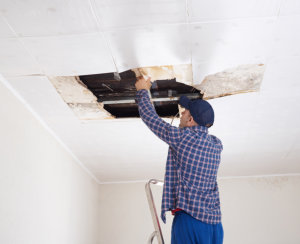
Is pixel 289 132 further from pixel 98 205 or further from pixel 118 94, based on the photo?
pixel 98 205

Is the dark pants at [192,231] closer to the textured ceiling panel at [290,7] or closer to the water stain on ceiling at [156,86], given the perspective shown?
the water stain on ceiling at [156,86]

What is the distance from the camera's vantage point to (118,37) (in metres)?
2.39

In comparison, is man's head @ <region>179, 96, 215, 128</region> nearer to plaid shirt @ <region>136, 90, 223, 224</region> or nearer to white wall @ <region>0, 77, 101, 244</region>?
plaid shirt @ <region>136, 90, 223, 224</region>

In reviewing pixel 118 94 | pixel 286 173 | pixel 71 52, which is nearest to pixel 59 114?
pixel 118 94

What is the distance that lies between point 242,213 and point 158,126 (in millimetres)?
3185

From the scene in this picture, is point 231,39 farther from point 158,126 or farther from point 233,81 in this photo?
point 158,126

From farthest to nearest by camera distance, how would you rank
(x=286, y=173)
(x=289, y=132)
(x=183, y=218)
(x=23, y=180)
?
1. (x=286, y=173)
2. (x=289, y=132)
3. (x=23, y=180)
4. (x=183, y=218)

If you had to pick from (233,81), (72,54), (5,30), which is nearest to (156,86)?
(233,81)

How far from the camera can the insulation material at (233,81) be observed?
2713mm

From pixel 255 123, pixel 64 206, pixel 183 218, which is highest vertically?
pixel 255 123

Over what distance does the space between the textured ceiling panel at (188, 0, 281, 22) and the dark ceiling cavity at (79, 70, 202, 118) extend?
2.36 feet

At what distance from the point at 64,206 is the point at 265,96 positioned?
7.59 ft

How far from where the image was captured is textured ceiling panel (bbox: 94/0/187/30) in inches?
82.9

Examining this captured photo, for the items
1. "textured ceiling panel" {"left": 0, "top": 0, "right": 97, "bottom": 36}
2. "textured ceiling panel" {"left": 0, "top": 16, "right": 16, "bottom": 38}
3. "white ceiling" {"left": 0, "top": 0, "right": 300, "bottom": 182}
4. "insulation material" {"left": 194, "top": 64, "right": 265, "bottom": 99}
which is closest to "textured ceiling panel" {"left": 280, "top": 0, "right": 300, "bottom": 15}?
"white ceiling" {"left": 0, "top": 0, "right": 300, "bottom": 182}
